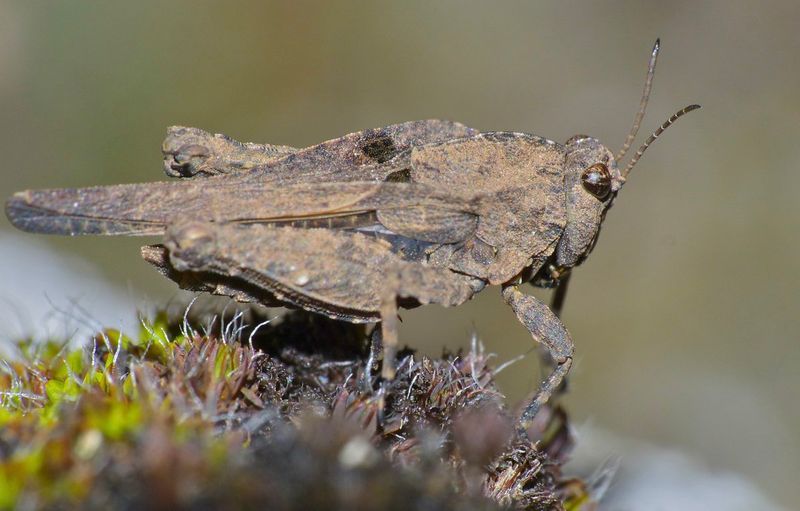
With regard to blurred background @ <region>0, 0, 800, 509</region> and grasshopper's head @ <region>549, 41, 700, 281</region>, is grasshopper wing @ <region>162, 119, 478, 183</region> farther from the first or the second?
blurred background @ <region>0, 0, 800, 509</region>

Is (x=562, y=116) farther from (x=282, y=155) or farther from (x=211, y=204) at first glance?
(x=211, y=204)

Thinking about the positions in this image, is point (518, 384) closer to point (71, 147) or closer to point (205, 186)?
point (205, 186)

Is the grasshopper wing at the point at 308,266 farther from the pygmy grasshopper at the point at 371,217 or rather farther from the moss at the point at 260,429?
the moss at the point at 260,429

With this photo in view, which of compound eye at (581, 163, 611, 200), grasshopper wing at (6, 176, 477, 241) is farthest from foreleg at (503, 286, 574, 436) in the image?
compound eye at (581, 163, 611, 200)

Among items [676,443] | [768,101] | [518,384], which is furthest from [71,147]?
[768,101]

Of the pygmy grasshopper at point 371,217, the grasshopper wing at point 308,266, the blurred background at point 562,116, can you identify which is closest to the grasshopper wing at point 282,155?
the pygmy grasshopper at point 371,217

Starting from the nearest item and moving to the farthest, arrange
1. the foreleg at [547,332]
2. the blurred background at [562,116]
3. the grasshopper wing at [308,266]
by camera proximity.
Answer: the grasshopper wing at [308,266] < the foreleg at [547,332] < the blurred background at [562,116]
